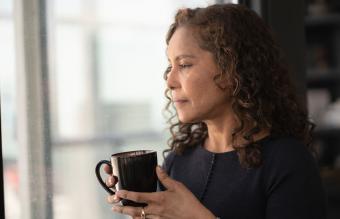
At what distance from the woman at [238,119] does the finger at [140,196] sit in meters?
0.04

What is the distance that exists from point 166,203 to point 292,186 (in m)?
0.27

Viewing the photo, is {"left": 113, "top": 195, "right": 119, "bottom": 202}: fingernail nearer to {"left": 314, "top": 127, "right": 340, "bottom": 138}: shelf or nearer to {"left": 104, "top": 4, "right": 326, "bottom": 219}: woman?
{"left": 104, "top": 4, "right": 326, "bottom": 219}: woman

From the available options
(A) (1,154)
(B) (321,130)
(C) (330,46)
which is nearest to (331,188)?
(B) (321,130)

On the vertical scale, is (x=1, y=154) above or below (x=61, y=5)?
below

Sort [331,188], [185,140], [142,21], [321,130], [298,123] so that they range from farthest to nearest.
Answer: [321,130], [331,188], [142,21], [185,140], [298,123]

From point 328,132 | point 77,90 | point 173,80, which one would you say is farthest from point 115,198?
point 328,132

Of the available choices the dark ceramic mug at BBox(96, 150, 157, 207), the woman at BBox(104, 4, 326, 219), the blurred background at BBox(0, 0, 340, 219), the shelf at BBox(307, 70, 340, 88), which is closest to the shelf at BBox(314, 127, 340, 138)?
the shelf at BBox(307, 70, 340, 88)

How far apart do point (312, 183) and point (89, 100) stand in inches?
26.7

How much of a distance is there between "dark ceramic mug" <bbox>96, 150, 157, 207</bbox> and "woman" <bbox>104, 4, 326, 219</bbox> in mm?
28

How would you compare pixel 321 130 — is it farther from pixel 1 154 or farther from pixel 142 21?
pixel 1 154

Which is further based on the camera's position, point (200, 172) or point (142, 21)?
point (142, 21)

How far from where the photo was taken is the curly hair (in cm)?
99

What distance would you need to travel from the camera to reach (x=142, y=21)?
129cm

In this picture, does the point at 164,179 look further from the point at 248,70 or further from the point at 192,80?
the point at 248,70
